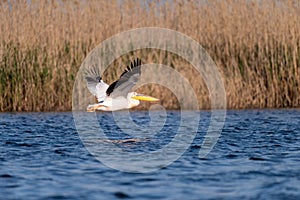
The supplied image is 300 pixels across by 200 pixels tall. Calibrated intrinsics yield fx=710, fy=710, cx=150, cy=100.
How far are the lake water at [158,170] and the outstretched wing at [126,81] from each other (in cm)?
63

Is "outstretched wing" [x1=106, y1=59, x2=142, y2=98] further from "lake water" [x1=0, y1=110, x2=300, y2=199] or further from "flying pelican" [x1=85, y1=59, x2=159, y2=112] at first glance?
"lake water" [x1=0, y1=110, x2=300, y2=199]

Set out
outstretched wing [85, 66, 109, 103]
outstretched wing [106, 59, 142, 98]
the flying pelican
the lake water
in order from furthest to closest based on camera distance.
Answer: outstretched wing [85, 66, 109, 103] < the flying pelican < outstretched wing [106, 59, 142, 98] < the lake water

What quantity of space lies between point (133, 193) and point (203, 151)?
2484 mm

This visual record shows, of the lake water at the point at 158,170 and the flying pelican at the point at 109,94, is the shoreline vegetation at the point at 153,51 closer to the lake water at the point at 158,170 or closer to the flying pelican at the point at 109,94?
the lake water at the point at 158,170

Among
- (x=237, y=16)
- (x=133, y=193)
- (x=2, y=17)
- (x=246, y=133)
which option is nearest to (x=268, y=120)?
(x=246, y=133)

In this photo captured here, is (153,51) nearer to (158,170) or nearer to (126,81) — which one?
(126,81)

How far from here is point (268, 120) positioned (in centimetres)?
1070

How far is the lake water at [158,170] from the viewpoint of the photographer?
5453mm

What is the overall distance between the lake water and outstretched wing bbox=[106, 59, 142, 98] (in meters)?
0.63

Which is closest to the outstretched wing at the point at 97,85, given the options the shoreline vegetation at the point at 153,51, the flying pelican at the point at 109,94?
the flying pelican at the point at 109,94

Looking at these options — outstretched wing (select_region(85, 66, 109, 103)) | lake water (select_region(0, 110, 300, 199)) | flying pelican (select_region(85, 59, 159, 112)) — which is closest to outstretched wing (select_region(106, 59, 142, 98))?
flying pelican (select_region(85, 59, 159, 112))

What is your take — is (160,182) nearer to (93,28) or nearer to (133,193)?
(133,193)

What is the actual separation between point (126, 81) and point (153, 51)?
3853 mm

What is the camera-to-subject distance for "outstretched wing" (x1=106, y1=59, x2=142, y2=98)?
8.09 meters
